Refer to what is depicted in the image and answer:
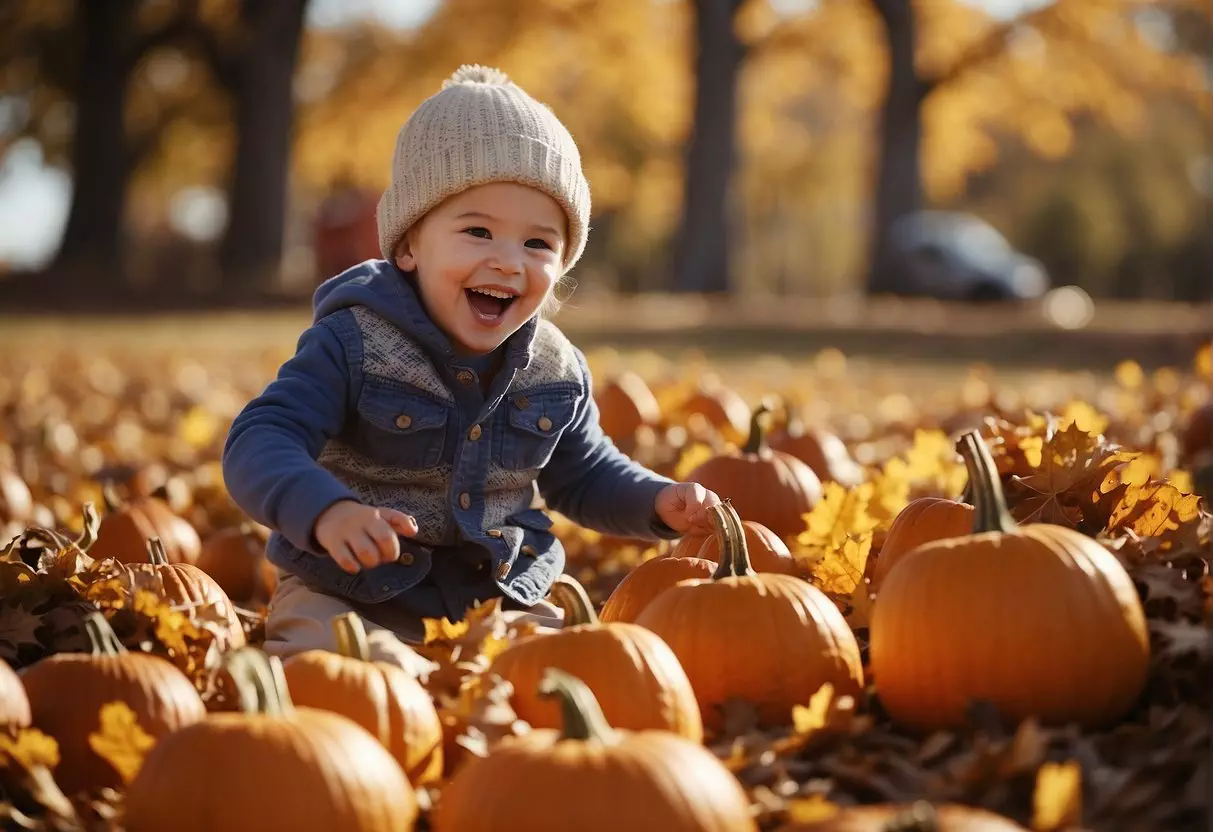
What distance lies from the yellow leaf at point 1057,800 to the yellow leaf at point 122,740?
129cm

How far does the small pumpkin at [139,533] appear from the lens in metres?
4.17

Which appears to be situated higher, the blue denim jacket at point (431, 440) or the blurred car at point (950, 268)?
the blurred car at point (950, 268)

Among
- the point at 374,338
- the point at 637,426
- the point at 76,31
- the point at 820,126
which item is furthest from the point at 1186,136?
the point at 374,338

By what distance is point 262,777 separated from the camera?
6.76ft

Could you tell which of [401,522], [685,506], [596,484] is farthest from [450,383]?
[401,522]

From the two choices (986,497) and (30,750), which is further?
(986,497)

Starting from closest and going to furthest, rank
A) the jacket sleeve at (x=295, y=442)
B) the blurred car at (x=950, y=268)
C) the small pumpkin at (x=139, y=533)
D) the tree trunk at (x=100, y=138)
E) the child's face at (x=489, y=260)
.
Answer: the jacket sleeve at (x=295, y=442) → the child's face at (x=489, y=260) → the small pumpkin at (x=139, y=533) → the blurred car at (x=950, y=268) → the tree trunk at (x=100, y=138)

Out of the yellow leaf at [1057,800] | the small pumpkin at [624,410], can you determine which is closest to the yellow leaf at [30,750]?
the yellow leaf at [1057,800]

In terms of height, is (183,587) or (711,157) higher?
(711,157)

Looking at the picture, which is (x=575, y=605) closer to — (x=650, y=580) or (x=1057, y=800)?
(x=650, y=580)

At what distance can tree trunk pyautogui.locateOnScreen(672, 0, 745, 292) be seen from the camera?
2103 centimetres

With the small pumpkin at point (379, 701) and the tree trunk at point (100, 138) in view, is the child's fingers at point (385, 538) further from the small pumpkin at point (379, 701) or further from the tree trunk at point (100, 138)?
the tree trunk at point (100, 138)

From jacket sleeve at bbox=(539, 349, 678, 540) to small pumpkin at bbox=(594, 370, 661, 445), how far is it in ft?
7.78

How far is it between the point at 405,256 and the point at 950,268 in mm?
21180
